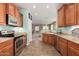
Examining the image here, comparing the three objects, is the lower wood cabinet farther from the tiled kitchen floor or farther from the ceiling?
the ceiling

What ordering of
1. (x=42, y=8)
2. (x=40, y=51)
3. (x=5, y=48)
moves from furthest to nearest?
(x=42, y=8)
(x=40, y=51)
(x=5, y=48)

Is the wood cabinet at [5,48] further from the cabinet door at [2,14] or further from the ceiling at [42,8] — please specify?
the ceiling at [42,8]

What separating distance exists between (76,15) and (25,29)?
381 cm

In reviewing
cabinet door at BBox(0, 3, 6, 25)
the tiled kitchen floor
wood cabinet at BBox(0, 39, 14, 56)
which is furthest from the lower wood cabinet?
cabinet door at BBox(0, 3, 6, 25)

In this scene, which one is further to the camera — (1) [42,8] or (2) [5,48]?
(1) [42,8]

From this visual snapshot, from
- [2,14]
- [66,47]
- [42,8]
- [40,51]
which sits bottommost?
[40,51]

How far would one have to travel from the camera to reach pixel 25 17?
681 centimetres

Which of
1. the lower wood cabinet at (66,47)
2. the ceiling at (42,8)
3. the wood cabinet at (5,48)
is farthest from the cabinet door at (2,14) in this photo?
the ceiling at (42,8)

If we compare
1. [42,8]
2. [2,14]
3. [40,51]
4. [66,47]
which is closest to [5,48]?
[2,14]

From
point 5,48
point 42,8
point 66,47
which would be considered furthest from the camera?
point 42,8

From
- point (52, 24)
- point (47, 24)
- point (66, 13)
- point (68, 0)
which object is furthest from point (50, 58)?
point (47, 24)

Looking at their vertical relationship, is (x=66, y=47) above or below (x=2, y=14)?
below

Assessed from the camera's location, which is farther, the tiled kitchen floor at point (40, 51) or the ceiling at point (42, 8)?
the ceiling at point (42, 8)

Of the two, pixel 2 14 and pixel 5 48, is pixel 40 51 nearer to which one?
pixel 2 14
